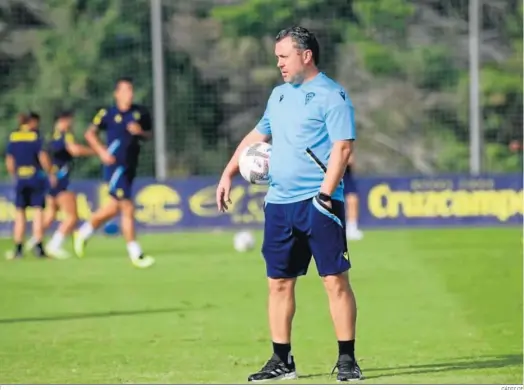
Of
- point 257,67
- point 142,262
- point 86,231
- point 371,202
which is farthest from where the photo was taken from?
point 257,67

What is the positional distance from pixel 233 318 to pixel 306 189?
12.3 feet

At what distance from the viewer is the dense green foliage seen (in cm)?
2798

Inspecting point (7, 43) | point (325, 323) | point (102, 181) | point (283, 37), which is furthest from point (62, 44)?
point (283, 37)

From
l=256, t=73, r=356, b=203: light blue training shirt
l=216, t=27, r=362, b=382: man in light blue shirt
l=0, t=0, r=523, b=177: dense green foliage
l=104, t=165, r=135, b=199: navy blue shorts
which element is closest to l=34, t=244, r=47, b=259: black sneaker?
l=104, t=165, r=135, b=199: navy blue shorts

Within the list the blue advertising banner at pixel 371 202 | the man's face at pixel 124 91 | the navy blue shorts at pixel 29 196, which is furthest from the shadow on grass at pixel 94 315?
the blue advertising banner at pixel 371 202

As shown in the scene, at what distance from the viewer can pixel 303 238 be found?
8078 mm

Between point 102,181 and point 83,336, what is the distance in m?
13.9

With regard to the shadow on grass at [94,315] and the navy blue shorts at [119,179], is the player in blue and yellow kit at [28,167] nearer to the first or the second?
Answer: the navy blue shorts at [119,179]

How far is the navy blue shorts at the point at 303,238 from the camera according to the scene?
7.96m

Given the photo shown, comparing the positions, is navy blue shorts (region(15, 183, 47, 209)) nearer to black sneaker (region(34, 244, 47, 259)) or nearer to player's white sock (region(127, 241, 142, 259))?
black sneaker (region(34, 244, 47, 259))

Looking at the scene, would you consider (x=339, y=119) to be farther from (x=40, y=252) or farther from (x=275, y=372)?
(x=40, y=252)

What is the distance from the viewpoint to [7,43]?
28.8m

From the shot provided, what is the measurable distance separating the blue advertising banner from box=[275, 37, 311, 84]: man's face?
15918 mm

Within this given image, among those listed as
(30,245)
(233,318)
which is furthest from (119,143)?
(233,318)
